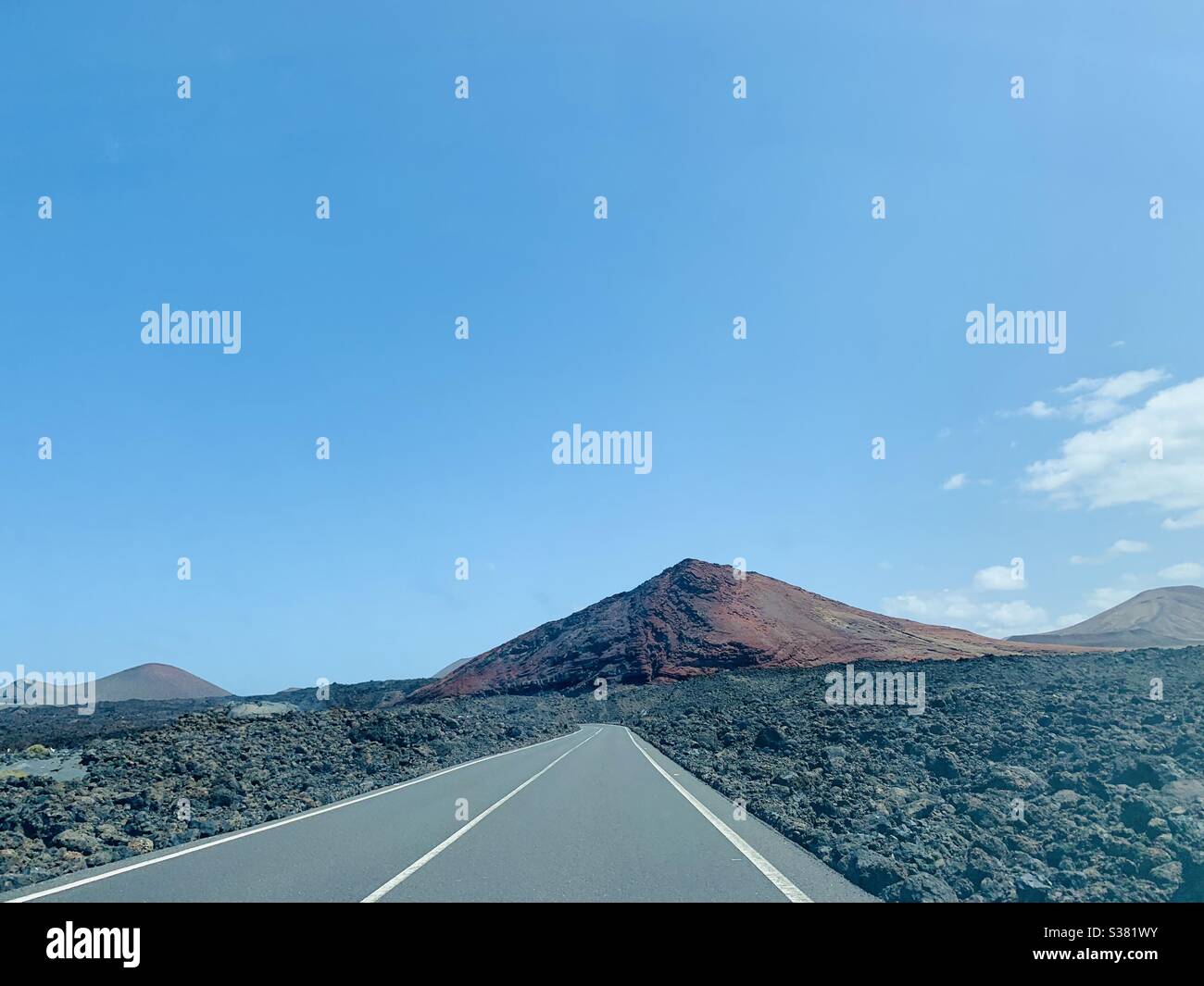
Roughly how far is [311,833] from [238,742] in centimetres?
1651

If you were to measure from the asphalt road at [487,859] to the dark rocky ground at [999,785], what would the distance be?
1087 mm

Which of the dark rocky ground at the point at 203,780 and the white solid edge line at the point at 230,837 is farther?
the dark rocky ground at the point at 203,780

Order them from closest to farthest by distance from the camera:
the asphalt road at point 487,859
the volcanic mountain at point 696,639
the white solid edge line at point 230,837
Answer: the asphalt road at point 487,859
the white solid edge line at point 230,837
the volcanic mountain at point 696,639

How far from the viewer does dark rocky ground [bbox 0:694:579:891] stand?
12578mm

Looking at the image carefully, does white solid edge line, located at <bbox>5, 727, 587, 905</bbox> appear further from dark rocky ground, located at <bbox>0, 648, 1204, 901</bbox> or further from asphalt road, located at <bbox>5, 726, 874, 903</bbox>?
dark rocky ground, located at <bbox>0, 648, 1204, 901</bbox>

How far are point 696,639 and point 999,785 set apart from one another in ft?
327

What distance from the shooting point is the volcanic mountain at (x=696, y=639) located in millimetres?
107188

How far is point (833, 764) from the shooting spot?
19500 millimetres

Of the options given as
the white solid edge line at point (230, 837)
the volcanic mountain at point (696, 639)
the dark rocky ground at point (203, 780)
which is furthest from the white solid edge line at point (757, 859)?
the volcanic mountain at point (696, 639)

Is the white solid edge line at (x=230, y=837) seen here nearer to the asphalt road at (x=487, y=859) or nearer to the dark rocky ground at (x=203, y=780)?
the asphalt road at (x=487, y=859)

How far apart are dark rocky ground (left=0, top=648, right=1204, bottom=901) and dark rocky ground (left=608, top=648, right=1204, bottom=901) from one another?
0.05m

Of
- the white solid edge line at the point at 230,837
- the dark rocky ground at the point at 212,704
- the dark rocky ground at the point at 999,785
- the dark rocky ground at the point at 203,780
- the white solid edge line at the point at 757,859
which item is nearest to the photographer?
the white solid edge line at the point at 757,859

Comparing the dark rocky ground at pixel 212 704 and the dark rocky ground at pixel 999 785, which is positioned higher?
the dark rocky ground at pixel 999 785

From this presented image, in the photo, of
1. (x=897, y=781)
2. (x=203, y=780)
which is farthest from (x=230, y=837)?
(x=897, y=781)
